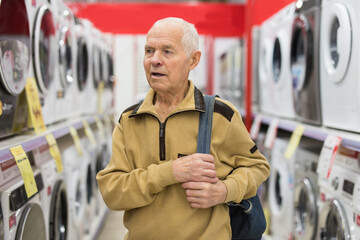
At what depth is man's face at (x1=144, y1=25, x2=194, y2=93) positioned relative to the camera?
4.36 ft

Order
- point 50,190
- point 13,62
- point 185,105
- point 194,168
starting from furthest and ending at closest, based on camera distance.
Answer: point 50,190 → point 13,62 → point 185,105 → point 194,168

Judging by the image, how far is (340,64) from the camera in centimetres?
218

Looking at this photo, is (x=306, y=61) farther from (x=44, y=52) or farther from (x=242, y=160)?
(x=44, y=52)

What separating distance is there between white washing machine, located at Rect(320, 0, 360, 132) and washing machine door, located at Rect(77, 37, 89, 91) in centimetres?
195

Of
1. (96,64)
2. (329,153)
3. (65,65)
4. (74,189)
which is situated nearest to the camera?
(329,153)

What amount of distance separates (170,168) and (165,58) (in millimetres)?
354

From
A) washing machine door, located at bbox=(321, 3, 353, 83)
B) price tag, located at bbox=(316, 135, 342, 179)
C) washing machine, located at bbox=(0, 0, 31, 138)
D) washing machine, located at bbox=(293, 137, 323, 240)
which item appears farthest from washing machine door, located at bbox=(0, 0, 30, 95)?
washing machine, located at bbox=(293, 137, 323, 240)

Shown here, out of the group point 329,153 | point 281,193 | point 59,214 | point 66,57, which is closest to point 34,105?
point 59,214

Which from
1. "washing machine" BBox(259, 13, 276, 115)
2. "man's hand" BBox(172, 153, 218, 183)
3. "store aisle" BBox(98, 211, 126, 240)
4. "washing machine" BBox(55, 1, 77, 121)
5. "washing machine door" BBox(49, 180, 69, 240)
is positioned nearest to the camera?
"man's hand" BBox(172, 153, 218, 183)

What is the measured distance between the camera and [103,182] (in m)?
1.37

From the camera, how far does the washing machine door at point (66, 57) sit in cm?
286

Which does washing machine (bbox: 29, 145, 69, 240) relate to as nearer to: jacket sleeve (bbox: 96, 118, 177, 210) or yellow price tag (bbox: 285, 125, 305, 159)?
jacket sleeve (bbox: 96, 118, 177, 210)

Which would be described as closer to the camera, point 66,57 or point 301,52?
point 301,52

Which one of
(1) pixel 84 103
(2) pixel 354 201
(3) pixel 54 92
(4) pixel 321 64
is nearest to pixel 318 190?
(2) pixel 354 201
